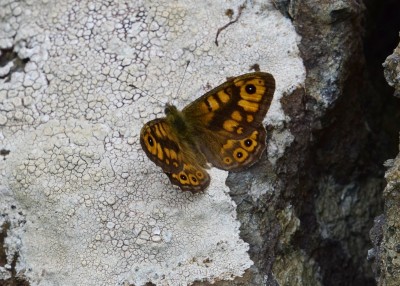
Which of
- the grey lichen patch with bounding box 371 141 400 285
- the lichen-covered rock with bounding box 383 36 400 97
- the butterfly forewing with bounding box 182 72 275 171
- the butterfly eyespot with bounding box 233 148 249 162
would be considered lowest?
the grey lichen patch with bounding box 371 141 400 285

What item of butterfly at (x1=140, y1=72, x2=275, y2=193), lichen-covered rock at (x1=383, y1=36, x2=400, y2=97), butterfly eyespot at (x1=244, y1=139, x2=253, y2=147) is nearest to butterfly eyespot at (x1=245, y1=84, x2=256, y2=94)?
butterfly at (x1=140, y1=72, x2=275, y2=193)

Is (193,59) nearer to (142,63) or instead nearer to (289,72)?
(142,63)

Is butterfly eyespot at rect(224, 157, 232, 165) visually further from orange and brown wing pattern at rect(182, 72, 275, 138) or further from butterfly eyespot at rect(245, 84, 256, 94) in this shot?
butterfly eyespot at rect(245, 84, 256, 94)

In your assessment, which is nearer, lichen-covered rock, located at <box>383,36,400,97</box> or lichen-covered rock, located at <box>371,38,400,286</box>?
lichen-covered rock, located at <box>371,38,400,286</box>

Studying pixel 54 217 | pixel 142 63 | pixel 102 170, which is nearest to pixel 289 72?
pixel 142 63

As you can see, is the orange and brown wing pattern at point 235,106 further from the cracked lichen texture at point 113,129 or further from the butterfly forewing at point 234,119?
the cracked lichen texture at point 113,129

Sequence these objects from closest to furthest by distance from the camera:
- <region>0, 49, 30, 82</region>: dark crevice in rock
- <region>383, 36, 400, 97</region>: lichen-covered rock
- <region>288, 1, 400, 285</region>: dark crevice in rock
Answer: <region>383, 36, 400, 97</region>: lichen-covered rock
<region>288, 1, 400, 285</region>: dark crevice in rock
<region>0, 49, 30, 82</region>: dark crevice in rock
